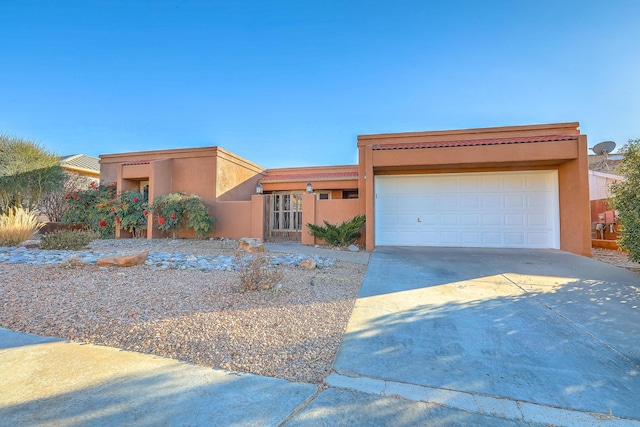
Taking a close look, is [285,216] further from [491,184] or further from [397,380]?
[397,380]

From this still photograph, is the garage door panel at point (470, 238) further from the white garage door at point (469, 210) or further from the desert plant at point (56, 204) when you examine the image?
the desert plant at point (56, 204)

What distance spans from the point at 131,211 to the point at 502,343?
13454 millimetres

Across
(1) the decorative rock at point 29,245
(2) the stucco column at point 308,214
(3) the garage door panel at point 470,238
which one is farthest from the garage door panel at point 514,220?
(1) the decorative rock at point 29,245

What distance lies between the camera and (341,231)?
392 inches

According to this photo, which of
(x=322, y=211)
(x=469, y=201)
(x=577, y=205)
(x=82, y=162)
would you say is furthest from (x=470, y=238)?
(x=82, y=162)

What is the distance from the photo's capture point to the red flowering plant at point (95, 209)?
40.3ft

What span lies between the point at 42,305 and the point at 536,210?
40.5 feet

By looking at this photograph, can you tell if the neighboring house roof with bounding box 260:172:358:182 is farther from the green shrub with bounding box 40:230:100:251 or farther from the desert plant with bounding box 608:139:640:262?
the desert plant with bounding box 608:139:640:262

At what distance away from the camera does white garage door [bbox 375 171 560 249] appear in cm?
945

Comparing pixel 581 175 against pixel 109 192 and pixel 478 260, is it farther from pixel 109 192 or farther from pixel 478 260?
pixel 109 192

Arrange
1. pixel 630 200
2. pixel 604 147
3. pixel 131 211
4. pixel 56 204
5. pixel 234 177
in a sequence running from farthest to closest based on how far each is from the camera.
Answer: pixel 56 204 < pixel 234 177 < pixel 604 147 < pixel 131 211 < pixel 630 200

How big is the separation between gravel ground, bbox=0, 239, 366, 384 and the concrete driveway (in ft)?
1.15

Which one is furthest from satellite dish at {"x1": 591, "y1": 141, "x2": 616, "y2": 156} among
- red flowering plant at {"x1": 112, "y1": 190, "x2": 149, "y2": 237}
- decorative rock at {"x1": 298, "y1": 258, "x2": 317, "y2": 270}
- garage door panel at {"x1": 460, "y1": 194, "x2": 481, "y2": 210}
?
red flowering plant at {"x1": 112, "y1": 190, "x2": 149, "y2": 237}

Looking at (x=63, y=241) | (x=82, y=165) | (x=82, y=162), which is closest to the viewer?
(x=63, y=241)
